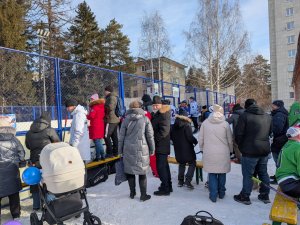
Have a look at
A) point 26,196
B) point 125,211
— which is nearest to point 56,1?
point 26,196

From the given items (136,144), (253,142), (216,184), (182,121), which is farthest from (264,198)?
(136,144)

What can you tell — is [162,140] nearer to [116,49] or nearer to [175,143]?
[175,143]

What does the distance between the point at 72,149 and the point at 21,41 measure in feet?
67.8

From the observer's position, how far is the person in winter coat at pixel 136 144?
476 cm

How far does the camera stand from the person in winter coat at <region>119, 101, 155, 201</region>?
15.6 ft

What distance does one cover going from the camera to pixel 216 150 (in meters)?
4.91

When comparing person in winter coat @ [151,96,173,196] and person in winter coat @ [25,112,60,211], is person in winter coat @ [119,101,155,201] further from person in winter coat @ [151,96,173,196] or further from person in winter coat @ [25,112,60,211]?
person in winter coat @ [25,112,60,211]

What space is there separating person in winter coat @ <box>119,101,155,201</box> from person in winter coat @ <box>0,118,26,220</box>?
1.68 m

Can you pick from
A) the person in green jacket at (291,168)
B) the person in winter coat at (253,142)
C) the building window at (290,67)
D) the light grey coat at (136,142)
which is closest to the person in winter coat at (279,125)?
the person in winter coat at (253,142)

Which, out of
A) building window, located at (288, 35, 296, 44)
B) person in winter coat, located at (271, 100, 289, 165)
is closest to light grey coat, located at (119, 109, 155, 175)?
person in winter coat, located at (271, 100, 289, 165)

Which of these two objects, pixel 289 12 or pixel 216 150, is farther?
pixel 289 12

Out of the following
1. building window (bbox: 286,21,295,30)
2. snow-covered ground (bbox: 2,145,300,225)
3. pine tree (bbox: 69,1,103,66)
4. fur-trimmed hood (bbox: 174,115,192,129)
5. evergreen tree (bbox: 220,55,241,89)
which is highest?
building window (bbox: 286,21,295,30)

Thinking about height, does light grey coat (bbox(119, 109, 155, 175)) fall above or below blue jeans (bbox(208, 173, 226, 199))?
above

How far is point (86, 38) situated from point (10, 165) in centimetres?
2930
